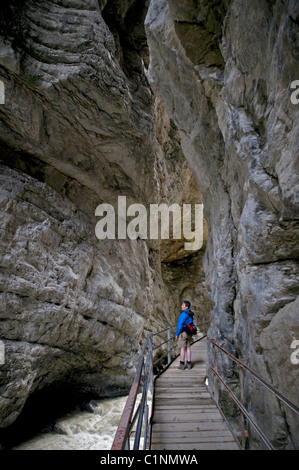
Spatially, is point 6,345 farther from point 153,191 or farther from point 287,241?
point 153,191

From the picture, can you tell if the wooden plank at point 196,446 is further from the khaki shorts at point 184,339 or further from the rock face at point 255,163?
the khaki shorts at point 184,339

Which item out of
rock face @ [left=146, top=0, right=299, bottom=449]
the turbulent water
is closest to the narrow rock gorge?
rock face @ [left=146, top=0, right=299, bottom=449]

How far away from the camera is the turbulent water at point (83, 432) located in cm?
569

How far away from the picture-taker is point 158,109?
10.7m

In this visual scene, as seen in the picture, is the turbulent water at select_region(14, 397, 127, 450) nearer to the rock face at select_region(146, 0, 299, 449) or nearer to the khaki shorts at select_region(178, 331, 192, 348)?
the khaki shorts at select_region(178, 331, 192, 348)

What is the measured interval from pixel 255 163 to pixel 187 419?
3856mm

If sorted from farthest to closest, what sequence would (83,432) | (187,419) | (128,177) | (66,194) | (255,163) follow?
(128,177) < (66,194) < (83,432) < (187,419) < (255,163)

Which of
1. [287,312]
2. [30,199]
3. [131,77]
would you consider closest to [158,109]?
[131,77]

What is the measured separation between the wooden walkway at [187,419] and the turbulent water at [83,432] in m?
2.49

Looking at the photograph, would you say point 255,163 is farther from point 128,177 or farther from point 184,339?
point 128,177

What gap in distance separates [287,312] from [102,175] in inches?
274

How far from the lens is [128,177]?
8812 millimetres

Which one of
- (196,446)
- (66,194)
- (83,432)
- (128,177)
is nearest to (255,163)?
(196,446)

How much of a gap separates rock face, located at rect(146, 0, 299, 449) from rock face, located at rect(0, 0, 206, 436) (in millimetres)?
2435
